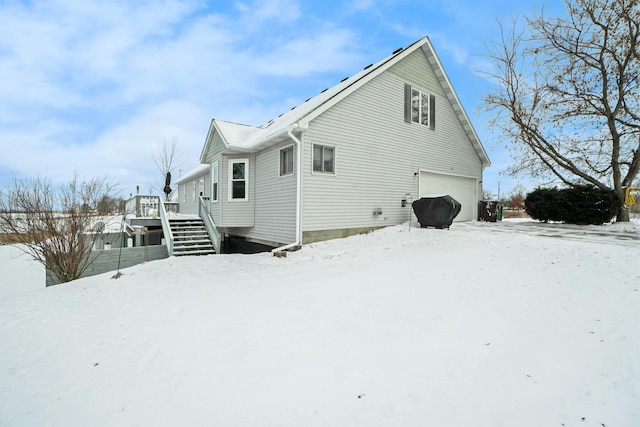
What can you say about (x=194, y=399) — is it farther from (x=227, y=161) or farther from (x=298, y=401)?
(x=227, y=161)

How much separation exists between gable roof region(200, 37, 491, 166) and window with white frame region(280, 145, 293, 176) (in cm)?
39

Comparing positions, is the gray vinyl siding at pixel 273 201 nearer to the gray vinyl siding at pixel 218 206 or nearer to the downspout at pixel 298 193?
the downspout at pixel 298 193

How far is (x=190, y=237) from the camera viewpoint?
11.3 m

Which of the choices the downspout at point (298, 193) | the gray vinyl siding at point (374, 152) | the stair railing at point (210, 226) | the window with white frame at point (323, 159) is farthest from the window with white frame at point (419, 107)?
the stair railing at point (210, 226)

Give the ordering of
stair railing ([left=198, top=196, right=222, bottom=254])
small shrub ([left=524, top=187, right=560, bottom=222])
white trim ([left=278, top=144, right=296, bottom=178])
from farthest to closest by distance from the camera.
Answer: small shrub ([left=524, top=187, right=560, bottom=222]), stair railing ([left=198, top=196, right=222, bottom=254]), white trim ([left=278, top=144, right=296, bottom=178])

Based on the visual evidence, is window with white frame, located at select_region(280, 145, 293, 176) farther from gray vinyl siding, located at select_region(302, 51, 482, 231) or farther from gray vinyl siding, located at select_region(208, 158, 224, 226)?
gray vinyl siding, located at select_region(208, 158, 224, 226)

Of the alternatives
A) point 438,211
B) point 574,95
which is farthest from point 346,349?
point 574,95

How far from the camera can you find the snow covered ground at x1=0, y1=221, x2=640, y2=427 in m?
2.45

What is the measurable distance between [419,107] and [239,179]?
25.0 ft

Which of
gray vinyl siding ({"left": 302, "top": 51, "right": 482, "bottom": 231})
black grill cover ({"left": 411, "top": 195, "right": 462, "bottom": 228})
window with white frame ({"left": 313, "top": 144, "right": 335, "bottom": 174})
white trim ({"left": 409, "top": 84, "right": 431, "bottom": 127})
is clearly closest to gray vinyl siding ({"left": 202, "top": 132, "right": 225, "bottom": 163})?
window with white frame ({"left": 313, "top": 144, "right": 335, "bottom": 174})

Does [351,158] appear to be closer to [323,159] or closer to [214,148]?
[323,159]

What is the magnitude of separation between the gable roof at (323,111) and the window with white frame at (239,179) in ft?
1.88

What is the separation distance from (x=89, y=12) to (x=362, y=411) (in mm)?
12345

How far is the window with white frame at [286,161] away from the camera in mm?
9805
